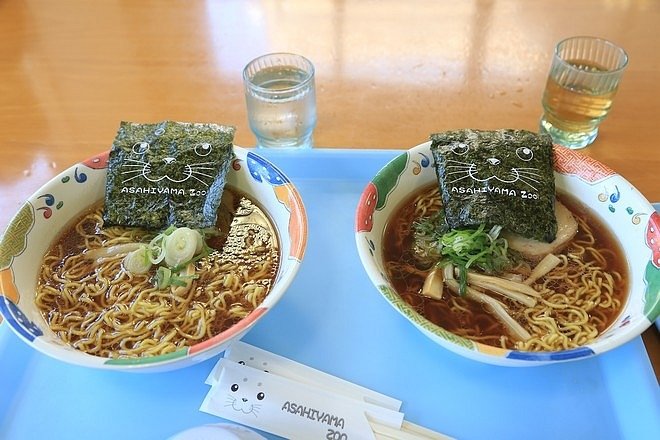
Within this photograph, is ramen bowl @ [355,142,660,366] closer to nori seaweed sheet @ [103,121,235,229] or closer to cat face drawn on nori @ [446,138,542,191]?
cat face drawn on nori @ [446,138,542,191]

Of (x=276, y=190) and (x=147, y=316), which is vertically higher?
(x=276, y=190)

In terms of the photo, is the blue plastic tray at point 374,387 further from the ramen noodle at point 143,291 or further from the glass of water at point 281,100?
the glass of water at point 281,100

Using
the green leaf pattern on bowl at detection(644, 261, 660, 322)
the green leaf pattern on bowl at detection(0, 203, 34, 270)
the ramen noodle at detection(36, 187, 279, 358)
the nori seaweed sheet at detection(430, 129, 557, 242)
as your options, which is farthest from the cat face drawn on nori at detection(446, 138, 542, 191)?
the green leaf pattern on bowl at detection(0, 203, 34, 270)

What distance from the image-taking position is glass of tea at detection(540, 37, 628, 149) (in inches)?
54.7

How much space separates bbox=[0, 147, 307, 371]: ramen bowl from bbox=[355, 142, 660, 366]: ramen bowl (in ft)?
0.48

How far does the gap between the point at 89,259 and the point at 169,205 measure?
19cm

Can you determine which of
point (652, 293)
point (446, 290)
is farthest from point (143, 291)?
point (652, 293)

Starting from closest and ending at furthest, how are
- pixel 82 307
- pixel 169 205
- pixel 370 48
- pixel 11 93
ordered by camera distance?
pixel 82 307
pixel 169 205
pixel 11 93
pixel 370 48

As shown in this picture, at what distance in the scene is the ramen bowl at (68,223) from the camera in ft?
2.78

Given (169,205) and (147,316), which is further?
(169,205)

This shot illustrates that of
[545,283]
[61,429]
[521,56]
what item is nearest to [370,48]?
[521,56]

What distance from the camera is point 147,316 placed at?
1.03 metres

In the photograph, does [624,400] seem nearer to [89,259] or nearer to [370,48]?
[89,259]

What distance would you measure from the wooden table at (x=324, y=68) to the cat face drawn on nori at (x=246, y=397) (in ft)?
2.53
